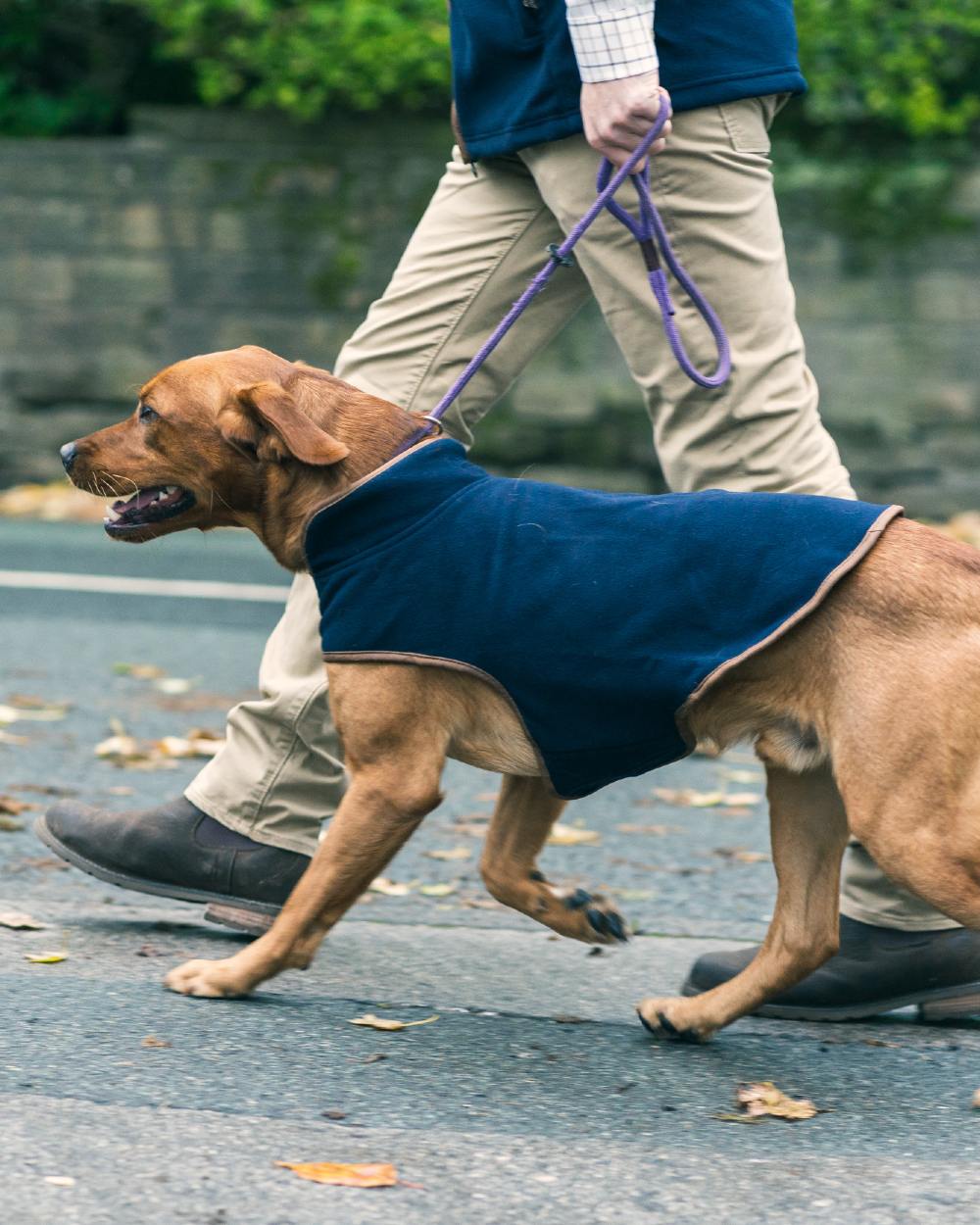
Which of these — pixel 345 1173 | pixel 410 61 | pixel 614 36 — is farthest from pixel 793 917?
pixel 410 61

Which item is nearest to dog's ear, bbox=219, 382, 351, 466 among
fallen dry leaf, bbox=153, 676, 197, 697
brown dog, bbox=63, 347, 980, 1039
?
brown dog, bbox=63, 347, 980, 1039

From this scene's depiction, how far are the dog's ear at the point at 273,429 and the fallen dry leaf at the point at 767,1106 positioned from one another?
1315 millimetres

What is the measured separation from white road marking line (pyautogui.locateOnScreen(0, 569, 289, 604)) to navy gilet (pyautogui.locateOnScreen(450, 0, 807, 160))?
4.50 m

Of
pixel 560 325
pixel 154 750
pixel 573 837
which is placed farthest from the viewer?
pixel 154 750

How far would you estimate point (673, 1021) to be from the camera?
3.27m

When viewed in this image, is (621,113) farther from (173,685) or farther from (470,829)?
(173,685)

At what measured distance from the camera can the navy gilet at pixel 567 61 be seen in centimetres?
348

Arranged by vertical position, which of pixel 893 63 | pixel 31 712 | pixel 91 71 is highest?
pixel 893 63

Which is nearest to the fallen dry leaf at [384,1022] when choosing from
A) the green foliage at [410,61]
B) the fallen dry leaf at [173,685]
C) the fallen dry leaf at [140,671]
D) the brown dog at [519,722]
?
the brown dog at [519,722]

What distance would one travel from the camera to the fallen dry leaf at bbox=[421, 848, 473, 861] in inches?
177

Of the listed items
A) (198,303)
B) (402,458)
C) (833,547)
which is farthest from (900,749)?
(198,303)

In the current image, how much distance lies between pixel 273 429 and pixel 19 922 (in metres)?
1.23

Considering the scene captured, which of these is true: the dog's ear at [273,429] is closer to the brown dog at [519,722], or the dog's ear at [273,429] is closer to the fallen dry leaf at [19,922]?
the brown dog at [519,722]

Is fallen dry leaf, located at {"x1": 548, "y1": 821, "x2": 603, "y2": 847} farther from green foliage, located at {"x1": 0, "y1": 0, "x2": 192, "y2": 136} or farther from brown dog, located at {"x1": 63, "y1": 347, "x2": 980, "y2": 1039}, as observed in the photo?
green foliage, located at {"x1": 0, "y1": 0, "x2": 192, "y2": 136}
